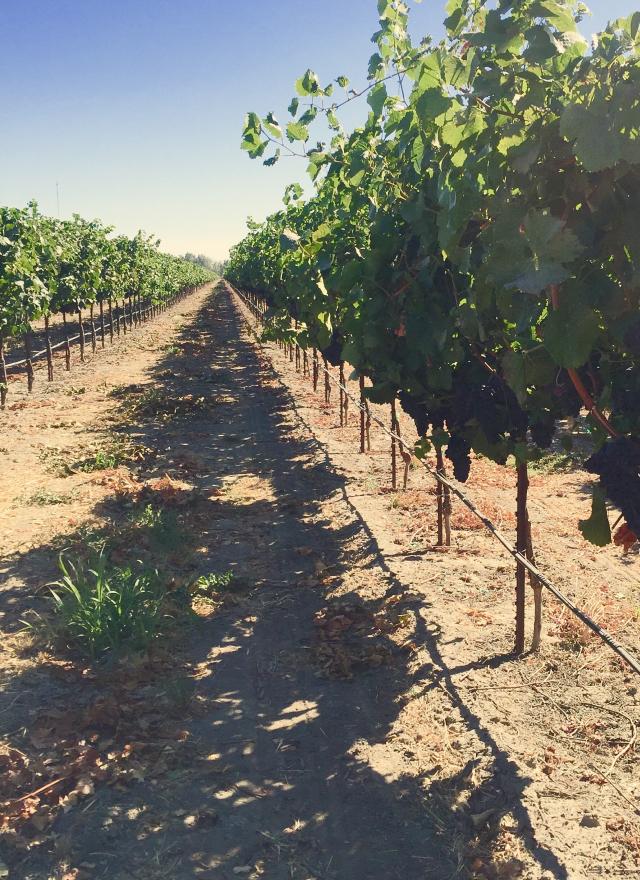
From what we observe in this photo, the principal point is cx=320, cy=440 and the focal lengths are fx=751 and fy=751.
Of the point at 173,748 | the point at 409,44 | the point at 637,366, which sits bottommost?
the point at 173,748

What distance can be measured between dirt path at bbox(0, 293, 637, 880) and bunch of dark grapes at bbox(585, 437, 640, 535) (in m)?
2.07

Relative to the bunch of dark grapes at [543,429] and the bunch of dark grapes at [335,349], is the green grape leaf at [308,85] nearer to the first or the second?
the bunch of dark grapes at [543,429]

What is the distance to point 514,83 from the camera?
312 centimetres

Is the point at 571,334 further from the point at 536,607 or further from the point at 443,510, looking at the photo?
the point at 443,510

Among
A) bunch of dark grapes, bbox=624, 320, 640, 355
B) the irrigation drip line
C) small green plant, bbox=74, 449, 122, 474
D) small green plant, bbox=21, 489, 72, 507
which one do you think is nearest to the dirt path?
small green plant, bbox=21, 489, 72, 507

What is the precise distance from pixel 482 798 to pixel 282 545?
182 inches

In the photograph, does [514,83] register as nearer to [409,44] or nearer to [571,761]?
[409,44]

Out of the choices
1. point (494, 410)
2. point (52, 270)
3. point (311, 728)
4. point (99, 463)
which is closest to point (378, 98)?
point (494, 410)

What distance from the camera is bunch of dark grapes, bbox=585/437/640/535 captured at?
316 cm

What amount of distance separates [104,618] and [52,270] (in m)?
16.1

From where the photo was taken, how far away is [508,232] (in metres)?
2.78

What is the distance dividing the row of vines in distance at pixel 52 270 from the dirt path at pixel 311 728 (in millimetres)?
8076

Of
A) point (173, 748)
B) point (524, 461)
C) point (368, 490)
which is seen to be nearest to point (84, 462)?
point (368, 490)

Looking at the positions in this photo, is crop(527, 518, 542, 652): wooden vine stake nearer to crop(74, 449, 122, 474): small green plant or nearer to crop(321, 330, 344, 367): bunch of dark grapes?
crop(321, 330, 344, 367): bunch of dark grapes
